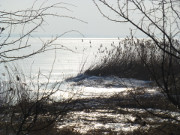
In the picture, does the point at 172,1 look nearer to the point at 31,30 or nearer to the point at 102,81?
the point at 31,30

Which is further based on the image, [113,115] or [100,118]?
[113,115]

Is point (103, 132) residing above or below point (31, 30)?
below

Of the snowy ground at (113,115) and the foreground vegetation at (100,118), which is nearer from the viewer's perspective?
the foreground vegetation at (100,118)

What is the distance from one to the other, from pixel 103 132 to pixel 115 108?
283cm

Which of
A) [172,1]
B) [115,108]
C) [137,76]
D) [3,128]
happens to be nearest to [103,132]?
[3,128]

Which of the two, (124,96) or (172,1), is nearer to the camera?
(172,1)

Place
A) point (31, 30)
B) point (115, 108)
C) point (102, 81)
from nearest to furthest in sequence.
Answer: point (31, 30), point (115, 108), point (102, 81)

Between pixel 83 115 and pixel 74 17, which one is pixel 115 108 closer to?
pixel 83 115

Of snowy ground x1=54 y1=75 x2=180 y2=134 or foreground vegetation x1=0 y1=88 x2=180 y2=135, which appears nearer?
foreground vegetation x1=0 y1=88 x2=180 y2=135

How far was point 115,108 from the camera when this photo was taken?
26.3 feet

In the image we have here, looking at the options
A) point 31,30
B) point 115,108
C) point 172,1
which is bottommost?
point 115,108

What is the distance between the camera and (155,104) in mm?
8102

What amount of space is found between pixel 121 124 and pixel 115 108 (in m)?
2.18

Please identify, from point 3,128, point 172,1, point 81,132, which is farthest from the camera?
point 81,132
